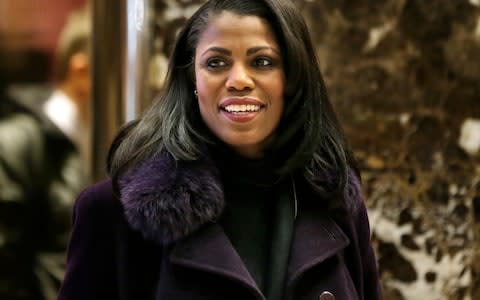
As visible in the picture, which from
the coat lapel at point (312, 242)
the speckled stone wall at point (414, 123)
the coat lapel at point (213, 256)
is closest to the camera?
the coat lapel at point (213, 256)

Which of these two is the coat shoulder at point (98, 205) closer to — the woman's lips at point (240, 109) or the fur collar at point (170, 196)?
the fur collar at point (170, 196)

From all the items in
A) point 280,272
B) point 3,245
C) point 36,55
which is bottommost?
point 3,245

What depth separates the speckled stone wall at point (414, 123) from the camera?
Result: 274 cm

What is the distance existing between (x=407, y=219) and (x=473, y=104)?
53cm

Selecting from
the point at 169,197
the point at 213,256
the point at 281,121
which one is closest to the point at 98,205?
the point at 169,197

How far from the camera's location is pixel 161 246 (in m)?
1.68

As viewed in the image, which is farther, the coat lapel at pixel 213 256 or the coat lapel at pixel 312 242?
the coat lapel at pixel 312 242

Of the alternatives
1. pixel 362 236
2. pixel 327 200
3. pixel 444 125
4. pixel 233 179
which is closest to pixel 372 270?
pixel 362 236

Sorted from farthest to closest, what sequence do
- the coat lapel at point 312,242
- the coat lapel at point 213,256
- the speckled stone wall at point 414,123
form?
the speckled stone wall at point 414,123 < the coat lapel at point 312,242 < the coat lapel at point 213,256

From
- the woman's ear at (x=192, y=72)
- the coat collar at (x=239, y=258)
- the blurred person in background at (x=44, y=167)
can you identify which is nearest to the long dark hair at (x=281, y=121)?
the woman's ear at (x=192, y=72)

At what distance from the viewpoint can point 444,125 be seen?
2.76 m

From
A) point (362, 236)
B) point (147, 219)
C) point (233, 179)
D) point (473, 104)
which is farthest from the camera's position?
point (473, 104)

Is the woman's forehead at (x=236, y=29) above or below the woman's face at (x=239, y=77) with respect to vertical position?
above

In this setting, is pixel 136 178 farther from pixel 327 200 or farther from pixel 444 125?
pixel 444 125
